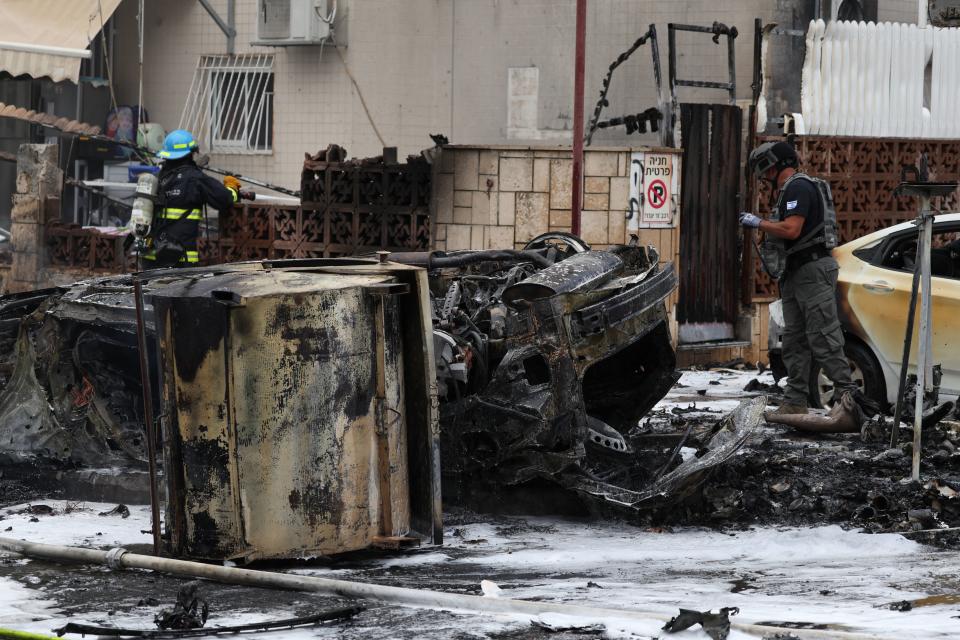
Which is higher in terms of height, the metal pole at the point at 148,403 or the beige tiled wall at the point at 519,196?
the beige tiled wall at the point at 519,196

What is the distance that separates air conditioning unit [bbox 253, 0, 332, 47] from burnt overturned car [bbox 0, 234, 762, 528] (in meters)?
8.10

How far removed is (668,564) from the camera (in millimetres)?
6129

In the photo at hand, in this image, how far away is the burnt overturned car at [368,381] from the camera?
569 centimetres

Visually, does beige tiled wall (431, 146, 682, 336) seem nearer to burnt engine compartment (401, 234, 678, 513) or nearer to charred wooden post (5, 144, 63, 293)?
charred wooden post (5, 144, 63, 293)

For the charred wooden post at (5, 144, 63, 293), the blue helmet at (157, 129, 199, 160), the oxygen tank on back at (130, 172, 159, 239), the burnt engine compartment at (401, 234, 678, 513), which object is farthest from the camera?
the charred wooden post at (5, 144, 63, 293)

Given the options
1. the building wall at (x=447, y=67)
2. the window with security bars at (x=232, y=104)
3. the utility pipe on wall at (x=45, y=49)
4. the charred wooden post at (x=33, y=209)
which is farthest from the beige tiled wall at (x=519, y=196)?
the window with security bars at (x=232, y=104)

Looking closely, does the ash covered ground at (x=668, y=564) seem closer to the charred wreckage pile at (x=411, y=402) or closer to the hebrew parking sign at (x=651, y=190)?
the charred wreckage pile at (x=411, y=402)

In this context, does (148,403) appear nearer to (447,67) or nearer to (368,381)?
(368,381)

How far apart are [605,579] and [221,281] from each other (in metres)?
2.12

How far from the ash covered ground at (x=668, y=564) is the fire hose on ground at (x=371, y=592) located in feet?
0.14

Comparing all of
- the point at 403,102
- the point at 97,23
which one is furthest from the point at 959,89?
the point at 97,23

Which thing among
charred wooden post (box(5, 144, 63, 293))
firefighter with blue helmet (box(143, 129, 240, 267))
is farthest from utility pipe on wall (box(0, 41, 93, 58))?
firefighter with blue helmet (box(143, 129, 240, 267))

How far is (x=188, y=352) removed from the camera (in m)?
5.69

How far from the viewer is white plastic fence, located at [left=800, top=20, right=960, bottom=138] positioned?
43.6ft
